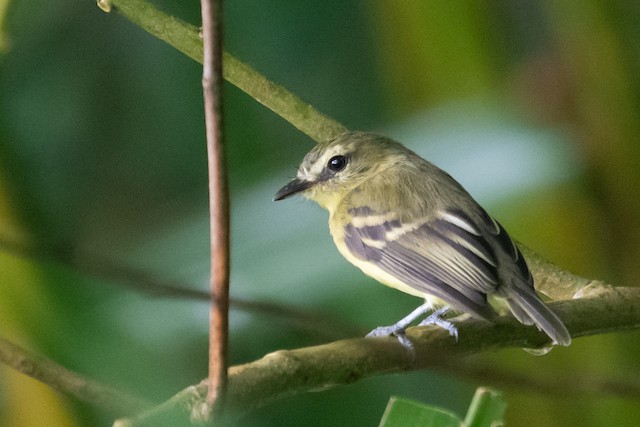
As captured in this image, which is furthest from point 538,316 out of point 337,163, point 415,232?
point 337,163

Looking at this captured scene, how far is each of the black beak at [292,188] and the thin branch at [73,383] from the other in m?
1.12

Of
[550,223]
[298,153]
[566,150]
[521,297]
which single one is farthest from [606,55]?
[521,297]

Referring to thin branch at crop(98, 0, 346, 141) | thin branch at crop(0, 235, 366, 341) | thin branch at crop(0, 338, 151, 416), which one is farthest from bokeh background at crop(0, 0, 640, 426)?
thin branch at crop(0, 235, 366, 341)

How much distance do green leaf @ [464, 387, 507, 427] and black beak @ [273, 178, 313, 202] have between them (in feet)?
3.39

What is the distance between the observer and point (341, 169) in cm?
206

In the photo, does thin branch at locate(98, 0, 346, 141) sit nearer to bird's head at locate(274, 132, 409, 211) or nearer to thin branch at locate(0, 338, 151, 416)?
bird's head at locate(274, 132, 409, 211)

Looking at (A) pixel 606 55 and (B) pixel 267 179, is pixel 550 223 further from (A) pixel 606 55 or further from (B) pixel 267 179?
(B) pixel 267 179

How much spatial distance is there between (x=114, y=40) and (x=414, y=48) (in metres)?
0.93

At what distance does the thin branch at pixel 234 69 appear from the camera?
1714 mm

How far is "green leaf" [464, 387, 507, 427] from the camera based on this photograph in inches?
35.8

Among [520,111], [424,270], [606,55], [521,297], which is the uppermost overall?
[606,55]

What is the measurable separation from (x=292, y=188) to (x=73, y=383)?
1.27m

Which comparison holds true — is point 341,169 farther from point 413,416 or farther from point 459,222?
point 413,416

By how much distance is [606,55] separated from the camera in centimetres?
229
